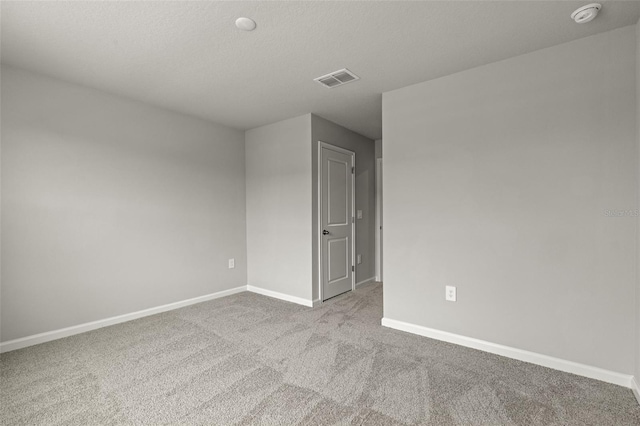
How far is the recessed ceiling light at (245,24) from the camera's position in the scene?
193 centimetres

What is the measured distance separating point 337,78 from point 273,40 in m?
0.77

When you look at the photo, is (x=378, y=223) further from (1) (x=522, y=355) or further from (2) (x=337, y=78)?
(1) (x=522, y=355)

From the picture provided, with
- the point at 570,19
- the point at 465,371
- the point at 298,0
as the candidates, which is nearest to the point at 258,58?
the point at 298,0

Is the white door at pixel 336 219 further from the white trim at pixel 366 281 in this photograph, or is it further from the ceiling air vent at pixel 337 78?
the ceiling air vent at pixel 337 78

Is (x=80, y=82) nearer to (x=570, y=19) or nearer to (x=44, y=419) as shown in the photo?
(x=44, y=419)

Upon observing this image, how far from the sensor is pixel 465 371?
7.04 feet

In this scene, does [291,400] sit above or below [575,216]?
below

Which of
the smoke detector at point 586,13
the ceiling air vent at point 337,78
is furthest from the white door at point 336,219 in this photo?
the smoke detector at point 586,13

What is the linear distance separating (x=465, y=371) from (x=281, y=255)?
253 cm

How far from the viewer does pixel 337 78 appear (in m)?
2.75

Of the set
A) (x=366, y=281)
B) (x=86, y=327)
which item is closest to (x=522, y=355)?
(x=366, y=281)

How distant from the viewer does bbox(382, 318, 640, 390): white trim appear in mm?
2010

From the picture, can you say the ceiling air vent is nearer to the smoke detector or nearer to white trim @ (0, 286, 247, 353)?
the smoke detector

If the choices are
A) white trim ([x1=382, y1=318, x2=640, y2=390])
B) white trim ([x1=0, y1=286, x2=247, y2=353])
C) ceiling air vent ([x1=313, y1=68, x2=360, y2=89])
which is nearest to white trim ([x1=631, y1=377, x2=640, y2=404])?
white trim ([x1=382, y1=318, x2=640, y2=390])
